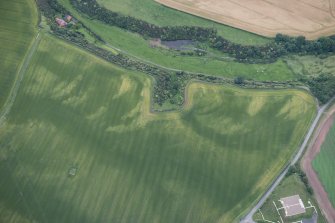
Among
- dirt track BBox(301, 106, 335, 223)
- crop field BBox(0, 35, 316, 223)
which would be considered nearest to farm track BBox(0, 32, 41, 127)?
crop field BBox(0, 35, 316, 223)

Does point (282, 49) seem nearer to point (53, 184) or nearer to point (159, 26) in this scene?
point (159, 26)

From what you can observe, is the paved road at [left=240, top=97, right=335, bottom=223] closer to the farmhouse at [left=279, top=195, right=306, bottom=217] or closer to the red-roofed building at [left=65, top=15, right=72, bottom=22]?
the farmhouse at [left=279, top=195, right=306, bottom=217]

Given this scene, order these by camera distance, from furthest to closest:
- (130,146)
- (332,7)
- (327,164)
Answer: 1. (332,7)
2. (130,146)
3. (327,164)

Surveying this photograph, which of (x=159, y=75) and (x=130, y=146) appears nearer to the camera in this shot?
(x=130, y=146)

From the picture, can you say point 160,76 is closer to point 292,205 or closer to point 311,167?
point 311,167

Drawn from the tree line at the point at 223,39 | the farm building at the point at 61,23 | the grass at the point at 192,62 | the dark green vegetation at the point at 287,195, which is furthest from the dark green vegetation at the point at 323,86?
the farm building at the point at 61,23

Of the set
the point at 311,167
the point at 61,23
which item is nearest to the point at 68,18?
the point at 61,23
